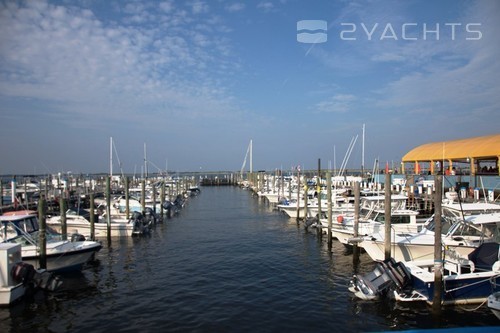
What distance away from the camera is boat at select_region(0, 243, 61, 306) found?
12961mm

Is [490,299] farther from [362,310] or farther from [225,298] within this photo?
[225,298]

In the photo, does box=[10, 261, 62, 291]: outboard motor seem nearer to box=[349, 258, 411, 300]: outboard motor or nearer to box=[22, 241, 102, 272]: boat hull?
box=[22, 241, 102, 272]: boat hull

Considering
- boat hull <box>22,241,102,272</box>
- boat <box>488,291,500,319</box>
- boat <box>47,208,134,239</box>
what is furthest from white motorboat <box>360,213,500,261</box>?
boat <box>47,208,134,239</box>

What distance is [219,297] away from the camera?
46.6ft

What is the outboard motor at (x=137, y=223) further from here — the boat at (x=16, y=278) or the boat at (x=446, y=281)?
the boat at (x=446, y=281)

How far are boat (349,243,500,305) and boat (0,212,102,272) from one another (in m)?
12.7

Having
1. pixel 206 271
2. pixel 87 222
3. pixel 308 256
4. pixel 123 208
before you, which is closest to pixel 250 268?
pixel 206 271

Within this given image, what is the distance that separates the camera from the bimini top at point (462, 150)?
3412cm

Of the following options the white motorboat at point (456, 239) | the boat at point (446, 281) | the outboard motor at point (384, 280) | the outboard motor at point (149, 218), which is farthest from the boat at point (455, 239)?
the outboard motor at point (149, 218)

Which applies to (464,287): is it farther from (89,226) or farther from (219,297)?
(89,226)

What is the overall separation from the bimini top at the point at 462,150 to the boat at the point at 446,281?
24.2m

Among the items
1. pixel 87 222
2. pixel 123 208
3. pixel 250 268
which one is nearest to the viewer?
pixel 250 268

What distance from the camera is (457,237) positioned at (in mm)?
15938

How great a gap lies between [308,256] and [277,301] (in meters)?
7.41
